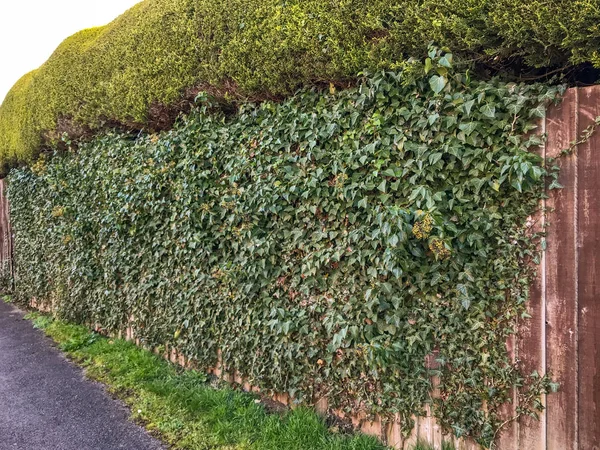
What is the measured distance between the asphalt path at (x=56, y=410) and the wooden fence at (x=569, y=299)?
2.46 metres

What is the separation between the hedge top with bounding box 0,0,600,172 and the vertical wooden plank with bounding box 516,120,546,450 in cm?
47

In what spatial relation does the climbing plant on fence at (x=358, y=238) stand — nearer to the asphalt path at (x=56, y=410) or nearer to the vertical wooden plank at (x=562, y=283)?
the vertical wooden plank at (x=562, y=283)

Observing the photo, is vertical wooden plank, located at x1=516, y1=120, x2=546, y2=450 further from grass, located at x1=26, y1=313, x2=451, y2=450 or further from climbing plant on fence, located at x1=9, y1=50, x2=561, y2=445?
grass, located at x1=26, y1=313, x2=451, y2=450

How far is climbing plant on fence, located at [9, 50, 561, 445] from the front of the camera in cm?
220

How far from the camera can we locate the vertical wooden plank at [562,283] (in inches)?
80.6

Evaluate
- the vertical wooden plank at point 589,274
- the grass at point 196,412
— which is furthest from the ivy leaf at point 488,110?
the grass at point 196,412

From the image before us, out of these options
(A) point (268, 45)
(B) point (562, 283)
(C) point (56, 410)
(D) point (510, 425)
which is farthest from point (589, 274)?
(C) point (56, 410)

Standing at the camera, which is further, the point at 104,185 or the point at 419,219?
the point at 104,185

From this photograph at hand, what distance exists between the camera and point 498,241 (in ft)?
7.20

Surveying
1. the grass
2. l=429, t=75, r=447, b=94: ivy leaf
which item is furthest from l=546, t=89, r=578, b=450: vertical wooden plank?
the grass

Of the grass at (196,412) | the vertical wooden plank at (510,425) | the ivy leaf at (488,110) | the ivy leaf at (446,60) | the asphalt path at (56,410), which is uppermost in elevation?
the ivy leaf at (446,60)

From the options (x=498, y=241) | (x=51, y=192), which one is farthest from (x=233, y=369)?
(x=51, y=192)

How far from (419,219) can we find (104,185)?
388cm

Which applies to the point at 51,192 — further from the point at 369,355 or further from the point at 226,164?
the point at 369,355
